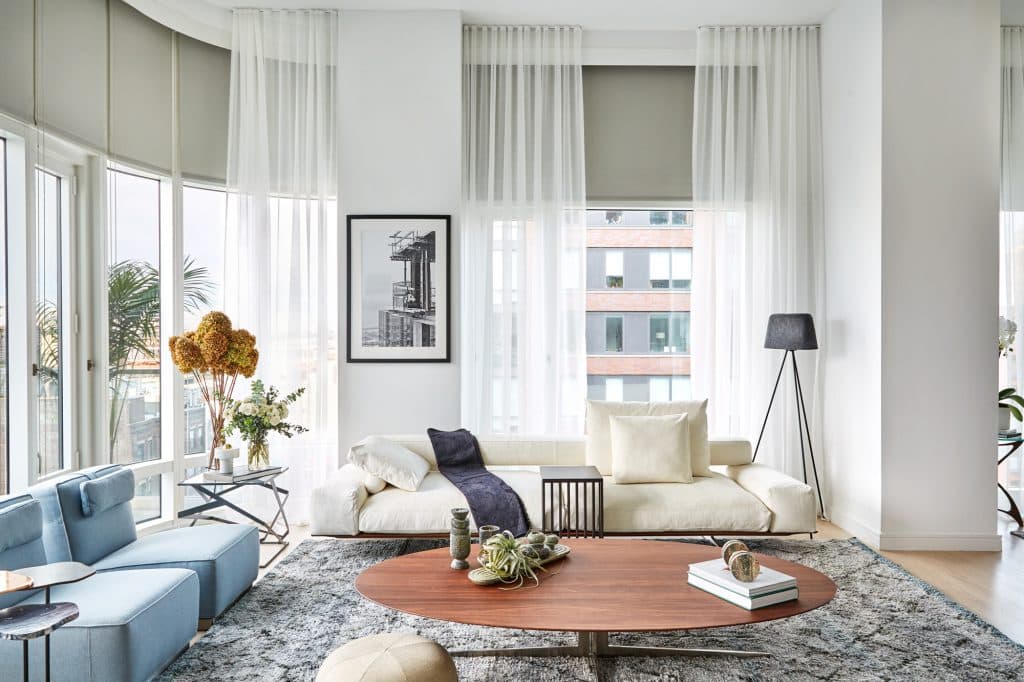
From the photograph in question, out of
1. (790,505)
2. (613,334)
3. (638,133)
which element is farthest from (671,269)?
(790,505)

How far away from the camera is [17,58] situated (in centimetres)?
333

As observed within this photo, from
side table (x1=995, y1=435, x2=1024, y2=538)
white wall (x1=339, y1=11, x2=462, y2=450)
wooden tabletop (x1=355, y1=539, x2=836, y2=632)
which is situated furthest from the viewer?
white wall (x1=339, y1=11, x2=462, y2=450)

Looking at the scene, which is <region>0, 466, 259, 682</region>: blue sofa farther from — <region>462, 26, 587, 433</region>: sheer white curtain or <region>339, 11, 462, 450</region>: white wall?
<region>462, 26, 587, 433</region>: sheer white curtain

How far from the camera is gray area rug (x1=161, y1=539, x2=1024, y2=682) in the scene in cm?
242

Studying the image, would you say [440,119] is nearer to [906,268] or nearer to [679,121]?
[679,121]

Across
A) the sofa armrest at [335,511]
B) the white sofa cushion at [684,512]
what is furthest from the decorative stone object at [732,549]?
the sofa armrest at [335,511]

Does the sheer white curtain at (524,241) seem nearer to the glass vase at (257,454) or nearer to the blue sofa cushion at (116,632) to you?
the glass vase at (257,454)

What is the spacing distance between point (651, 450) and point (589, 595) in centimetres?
170

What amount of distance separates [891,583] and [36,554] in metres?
3.82

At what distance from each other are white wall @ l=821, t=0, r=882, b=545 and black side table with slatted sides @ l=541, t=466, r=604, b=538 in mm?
1828

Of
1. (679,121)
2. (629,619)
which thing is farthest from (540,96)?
(629,619)

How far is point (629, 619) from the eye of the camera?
82.0 inches

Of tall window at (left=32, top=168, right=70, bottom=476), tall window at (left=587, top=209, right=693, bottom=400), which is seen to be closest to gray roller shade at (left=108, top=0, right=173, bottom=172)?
tall window at (left=32, top=168, right=70, bottom=476)

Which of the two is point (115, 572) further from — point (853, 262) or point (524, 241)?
point (853, 262)
